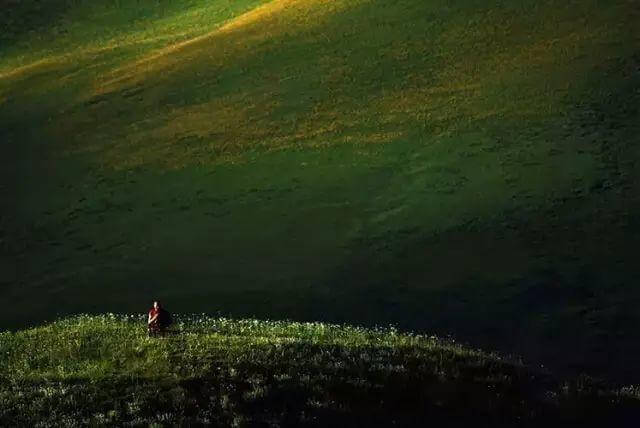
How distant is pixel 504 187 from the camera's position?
42.1 meters

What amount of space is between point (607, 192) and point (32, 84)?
4928 cm

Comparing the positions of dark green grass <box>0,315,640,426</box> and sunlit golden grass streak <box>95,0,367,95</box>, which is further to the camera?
sunlit golden grass streak <box>95,0,367,95</box>

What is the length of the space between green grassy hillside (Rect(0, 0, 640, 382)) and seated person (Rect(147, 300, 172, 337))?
25.5ft

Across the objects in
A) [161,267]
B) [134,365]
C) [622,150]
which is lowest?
[622,150]

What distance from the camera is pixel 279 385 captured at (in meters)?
18.8

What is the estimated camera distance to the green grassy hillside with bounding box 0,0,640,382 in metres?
32.5

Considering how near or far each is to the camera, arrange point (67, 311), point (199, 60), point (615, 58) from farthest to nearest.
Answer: point (199, 60) → point (615, 58) → point (67, 311)

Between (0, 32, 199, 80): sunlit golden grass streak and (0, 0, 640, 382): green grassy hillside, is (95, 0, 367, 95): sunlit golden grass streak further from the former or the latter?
(0, 32, 199, 80): sunlit golden grass streak

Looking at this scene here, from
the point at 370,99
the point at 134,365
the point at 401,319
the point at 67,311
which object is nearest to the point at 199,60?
the point at 370,99

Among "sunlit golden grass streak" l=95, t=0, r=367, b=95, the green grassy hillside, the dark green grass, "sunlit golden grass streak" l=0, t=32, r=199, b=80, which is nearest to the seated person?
the dark green grass

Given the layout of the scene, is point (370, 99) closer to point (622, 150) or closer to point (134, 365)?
point (622, 150)

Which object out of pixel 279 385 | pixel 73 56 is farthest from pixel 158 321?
pixel 73 56

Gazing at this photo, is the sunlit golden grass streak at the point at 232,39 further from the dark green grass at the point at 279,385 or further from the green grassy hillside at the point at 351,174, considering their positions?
the dark green grass at the point at 279,385

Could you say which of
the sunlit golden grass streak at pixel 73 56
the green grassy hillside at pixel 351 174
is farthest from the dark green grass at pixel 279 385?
the sunlit golden grass streak at pixel 73 56
